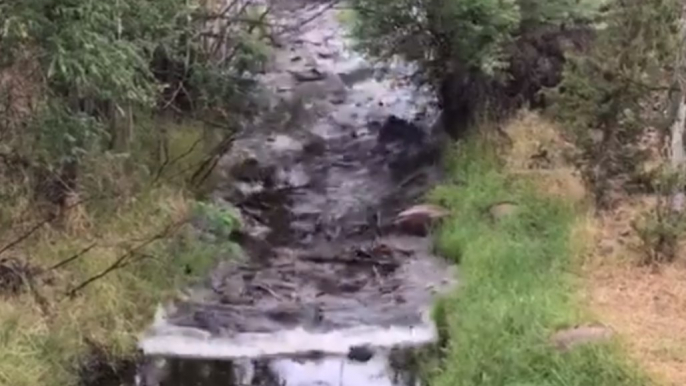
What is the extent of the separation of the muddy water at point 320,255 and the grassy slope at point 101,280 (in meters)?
0.27

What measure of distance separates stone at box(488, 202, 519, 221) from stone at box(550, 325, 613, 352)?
11.1 feet

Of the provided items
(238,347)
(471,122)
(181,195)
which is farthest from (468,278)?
(471,122)

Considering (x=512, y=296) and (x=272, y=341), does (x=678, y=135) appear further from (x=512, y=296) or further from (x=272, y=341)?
(x=272, y=341)

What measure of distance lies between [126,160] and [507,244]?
3.98m

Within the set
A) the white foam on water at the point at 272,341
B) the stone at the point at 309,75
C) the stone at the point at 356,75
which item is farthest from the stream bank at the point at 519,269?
the stone at the point at 309,75

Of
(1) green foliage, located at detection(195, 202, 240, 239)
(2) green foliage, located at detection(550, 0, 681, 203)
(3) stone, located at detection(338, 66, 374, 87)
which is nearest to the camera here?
(2) green foliage, located at detection(550, 0, 681, 203)

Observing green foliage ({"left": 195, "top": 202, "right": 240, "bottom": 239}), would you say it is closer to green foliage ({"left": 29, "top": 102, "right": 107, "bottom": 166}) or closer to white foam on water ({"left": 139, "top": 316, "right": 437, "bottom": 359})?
white foam on water ({"left": 139, "top": 316, "right": 437, "bottom": 359})

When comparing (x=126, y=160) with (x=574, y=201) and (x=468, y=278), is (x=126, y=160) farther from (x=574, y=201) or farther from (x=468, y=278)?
(x=574, y=201)

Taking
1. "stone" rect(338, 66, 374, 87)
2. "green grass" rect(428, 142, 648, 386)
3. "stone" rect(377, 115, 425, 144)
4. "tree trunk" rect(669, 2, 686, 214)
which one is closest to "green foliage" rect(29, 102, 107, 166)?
"green grass" rect(428, 142, 648, 386)

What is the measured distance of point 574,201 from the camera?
472 inches

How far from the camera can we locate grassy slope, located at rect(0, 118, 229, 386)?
8.85m

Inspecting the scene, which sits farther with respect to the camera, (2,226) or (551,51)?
(551,51)

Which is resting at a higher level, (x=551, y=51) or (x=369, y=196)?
(x=551, y=51)

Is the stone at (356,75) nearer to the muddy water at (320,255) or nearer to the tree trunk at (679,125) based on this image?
the muddy water at (320,255)
